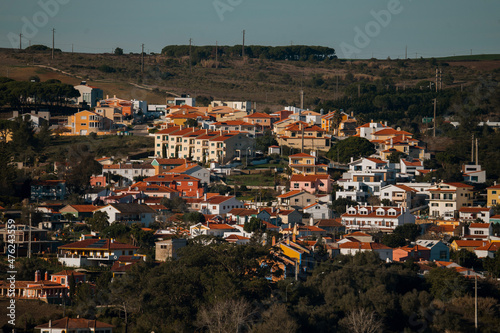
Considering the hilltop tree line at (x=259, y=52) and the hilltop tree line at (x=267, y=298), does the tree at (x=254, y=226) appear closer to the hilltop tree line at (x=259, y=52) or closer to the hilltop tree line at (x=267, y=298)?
the hilltop tree line at (x=267, y=298)

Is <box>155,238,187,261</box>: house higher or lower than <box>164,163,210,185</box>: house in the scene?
lower

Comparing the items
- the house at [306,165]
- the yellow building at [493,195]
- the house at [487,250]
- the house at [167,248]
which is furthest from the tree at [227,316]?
the house at [306,165]

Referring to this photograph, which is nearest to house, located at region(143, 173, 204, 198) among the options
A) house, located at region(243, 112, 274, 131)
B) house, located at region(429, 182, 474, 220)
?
house, located at region(429, 182, 474, 220)

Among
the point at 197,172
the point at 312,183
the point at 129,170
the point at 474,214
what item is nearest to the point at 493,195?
the point at 474,214

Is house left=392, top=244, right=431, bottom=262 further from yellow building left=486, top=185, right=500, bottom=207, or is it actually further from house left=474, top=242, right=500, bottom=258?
yellow building left=486, top=185, right=500, bottom=207

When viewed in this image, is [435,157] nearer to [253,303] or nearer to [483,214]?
[483,214]

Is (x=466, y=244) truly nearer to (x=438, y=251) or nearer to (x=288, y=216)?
(x=438, y=251)
